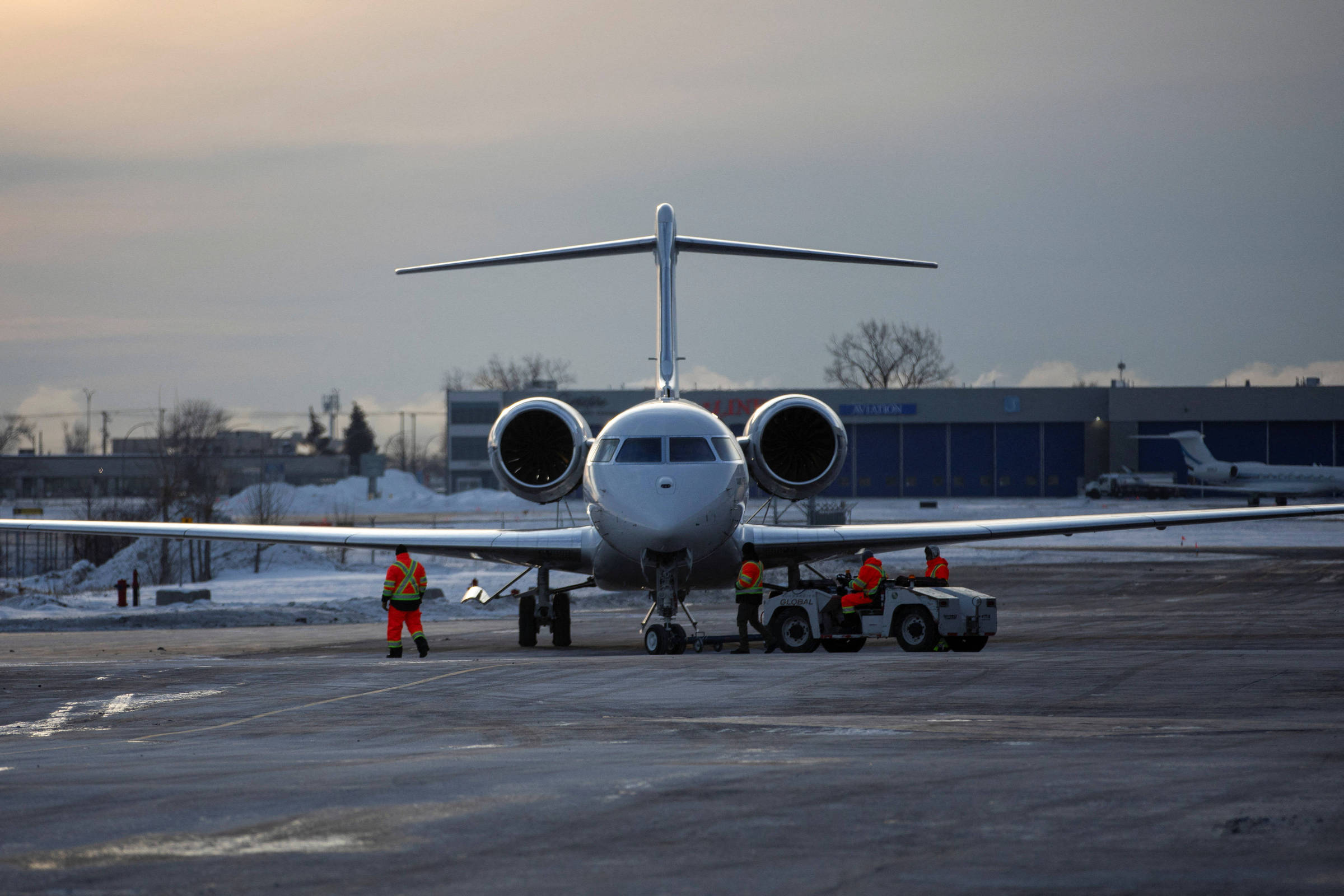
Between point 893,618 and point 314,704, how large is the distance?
8.27 m

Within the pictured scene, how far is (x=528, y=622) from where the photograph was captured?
20.6 m

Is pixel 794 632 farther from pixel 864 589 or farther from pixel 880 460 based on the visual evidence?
pixel 880 460

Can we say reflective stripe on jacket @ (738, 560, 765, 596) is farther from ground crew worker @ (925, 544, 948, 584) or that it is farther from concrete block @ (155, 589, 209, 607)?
concrete block @ (155, 589, 209, 607)

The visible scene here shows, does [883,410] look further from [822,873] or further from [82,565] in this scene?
[822,873]

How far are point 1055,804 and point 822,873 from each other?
73.5 inches

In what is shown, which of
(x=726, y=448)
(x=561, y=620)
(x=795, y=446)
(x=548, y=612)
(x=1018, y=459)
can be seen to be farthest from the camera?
(x=1018, y=459)

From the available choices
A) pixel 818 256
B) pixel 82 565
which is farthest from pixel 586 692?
pixel 82 565

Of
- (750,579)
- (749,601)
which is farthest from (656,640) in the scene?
(750,579)

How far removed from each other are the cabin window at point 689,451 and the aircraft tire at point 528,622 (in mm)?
3852

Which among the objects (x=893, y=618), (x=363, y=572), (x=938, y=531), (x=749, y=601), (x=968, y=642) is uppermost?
(x=938, y=531)

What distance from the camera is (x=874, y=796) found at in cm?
721

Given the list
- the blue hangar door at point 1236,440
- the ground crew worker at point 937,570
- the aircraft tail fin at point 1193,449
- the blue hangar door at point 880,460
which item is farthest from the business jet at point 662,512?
the blue hangar door at point 1236,440

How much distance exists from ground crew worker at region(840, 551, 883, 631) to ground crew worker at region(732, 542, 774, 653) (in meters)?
1.11

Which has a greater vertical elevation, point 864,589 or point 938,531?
point 938,531
